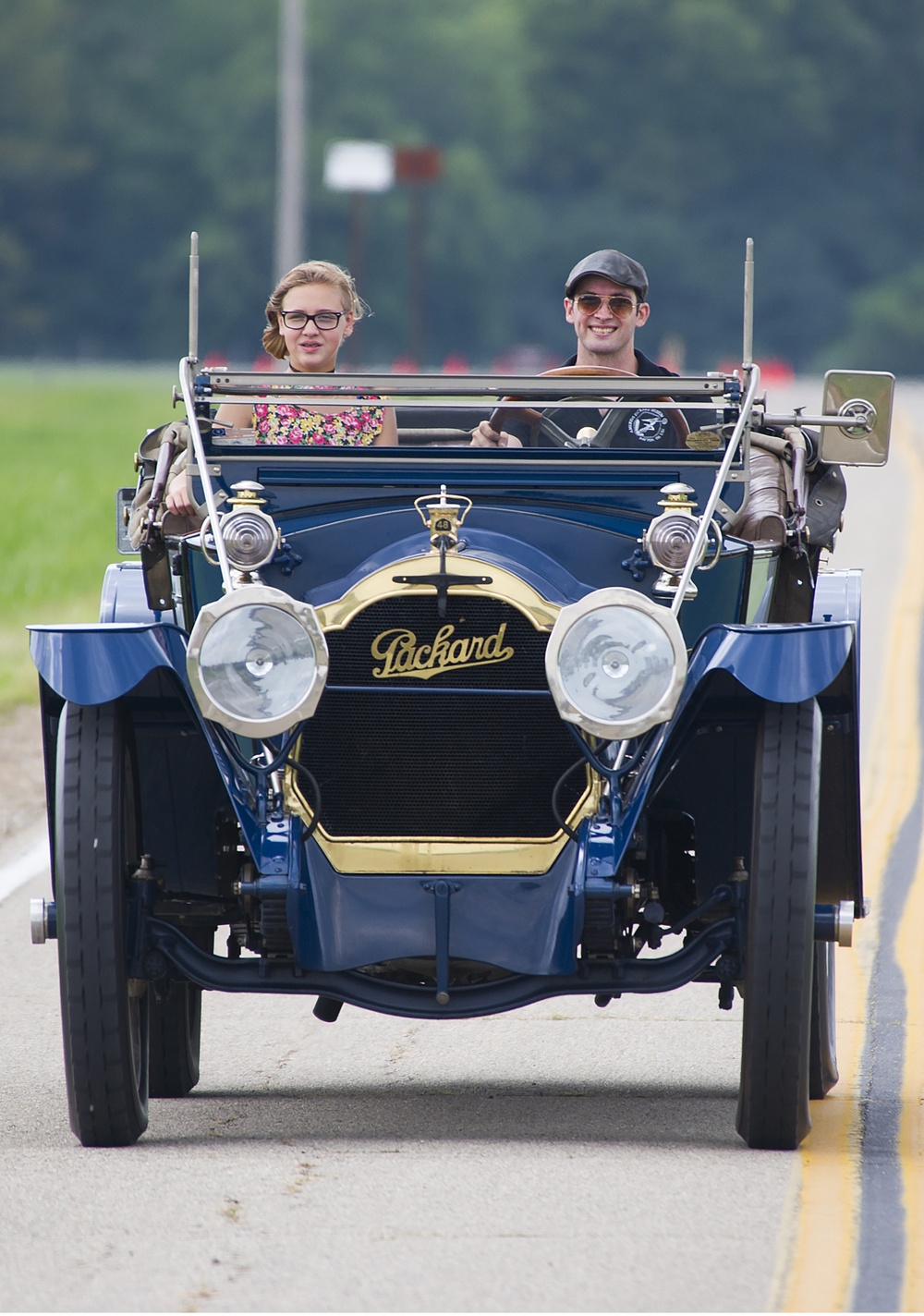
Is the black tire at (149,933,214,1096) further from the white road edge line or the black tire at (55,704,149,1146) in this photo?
the white road edge line

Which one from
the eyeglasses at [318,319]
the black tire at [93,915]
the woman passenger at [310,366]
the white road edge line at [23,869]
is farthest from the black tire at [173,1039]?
the white road edge line at [23,869]

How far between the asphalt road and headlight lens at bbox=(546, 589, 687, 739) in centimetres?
101

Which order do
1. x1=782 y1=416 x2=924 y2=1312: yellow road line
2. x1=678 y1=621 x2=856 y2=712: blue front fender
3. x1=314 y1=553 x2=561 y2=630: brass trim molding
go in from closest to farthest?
x1=782 y1=416 x2=924 y2=1312: yellow road line → x1=678 y1=621 x2=856 y2=712: blue front fender → x1=314 y1=553 x2=561 y2=630: brass trim molding

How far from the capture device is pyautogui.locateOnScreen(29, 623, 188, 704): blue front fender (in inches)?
218

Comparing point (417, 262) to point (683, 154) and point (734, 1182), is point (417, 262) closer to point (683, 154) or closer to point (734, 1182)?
point (734, 1182)

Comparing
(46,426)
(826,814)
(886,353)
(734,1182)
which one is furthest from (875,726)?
(886,353)

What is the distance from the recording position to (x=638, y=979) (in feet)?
18.6

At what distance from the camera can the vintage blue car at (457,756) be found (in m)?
5.46

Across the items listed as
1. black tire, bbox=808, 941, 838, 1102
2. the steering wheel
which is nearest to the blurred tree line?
the steering wheel

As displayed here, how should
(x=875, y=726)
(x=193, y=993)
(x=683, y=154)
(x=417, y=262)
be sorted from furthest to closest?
1. (x=683, y=154)
2. (x=417, y=262)
3. (x=875, y=726)
4. (x=193, y=993)

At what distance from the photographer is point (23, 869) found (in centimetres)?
980

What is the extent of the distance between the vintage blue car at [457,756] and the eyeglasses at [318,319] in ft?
2.83

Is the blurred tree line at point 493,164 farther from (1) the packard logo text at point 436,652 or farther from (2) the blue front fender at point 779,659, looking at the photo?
(2) the blue front fender at point 779,659

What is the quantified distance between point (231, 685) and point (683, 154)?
96.3 m
